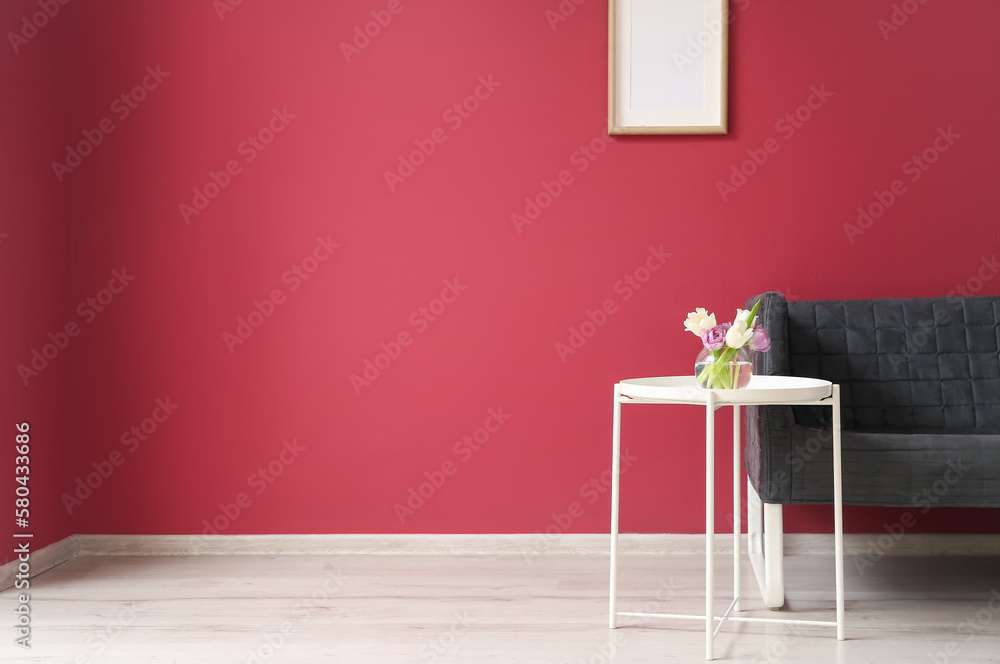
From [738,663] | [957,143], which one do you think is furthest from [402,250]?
[957,143]

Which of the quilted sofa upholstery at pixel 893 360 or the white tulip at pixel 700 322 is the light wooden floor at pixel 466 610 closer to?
the quilted sofa upholstery at pixel 893 360

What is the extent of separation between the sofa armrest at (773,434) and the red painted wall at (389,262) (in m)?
0.37

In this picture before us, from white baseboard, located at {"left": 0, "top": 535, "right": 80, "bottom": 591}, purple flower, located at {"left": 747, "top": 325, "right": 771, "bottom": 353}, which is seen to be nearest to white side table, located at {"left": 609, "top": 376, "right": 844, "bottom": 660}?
purple flower, located at {"left": 747, "top": 325, "right": 771, "bottom": 353}

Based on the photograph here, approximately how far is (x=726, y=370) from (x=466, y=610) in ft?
3.05

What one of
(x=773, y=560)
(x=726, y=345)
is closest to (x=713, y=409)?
(x=726, y=345)

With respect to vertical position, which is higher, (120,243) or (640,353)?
(120,243)

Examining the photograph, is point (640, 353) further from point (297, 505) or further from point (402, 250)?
point (297, 505)

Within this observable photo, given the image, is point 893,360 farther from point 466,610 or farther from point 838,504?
point 466,610

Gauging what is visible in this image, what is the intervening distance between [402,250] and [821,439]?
1453 millimetres

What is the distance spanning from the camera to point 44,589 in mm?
2410

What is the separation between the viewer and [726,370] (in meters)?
1.96

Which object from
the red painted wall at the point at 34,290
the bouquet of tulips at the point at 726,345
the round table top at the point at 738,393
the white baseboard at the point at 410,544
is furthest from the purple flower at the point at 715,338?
the red painted wall at the point at 34,290

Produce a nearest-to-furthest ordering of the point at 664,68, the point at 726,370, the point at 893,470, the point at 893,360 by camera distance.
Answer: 1. the point at 726,370
2. the point at 893,470
3. the point at 893,360
4. the point at 664,68

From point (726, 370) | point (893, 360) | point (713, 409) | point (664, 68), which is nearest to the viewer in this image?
point (713, 409)
